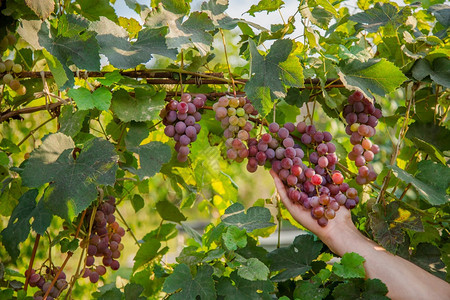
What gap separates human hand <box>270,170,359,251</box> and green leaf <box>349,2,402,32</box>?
1.56 ft

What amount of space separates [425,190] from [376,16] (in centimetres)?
47

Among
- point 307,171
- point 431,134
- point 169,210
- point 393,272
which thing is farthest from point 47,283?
point 431,134

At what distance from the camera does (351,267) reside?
1.00 m

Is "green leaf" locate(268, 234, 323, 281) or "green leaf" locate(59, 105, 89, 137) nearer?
"green leaf" locate(59, 105, 89, 137)

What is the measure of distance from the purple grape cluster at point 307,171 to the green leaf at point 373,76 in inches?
5.8

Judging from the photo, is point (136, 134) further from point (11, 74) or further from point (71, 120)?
point (11, 74)

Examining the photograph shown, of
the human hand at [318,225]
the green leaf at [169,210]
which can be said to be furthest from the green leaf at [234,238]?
the green leaf at [169,210]

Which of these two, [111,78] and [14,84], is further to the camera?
[14,84]

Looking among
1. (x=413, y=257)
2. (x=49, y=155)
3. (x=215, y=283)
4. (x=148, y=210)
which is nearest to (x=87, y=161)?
(x=49, y=155)

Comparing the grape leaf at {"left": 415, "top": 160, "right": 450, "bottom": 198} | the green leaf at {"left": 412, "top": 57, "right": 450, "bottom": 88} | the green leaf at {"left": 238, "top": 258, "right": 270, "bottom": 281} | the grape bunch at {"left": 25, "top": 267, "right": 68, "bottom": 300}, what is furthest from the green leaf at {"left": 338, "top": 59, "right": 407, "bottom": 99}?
the grape bunch at {"left": 25, "top": 267, "right": 68, "bottom": 300}

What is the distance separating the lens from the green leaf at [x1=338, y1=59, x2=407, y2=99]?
106 cm

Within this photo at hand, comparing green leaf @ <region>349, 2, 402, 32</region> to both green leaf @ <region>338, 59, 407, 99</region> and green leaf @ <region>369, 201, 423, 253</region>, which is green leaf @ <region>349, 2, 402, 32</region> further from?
green leaf @ <region>369, 201, 423, 253</region>

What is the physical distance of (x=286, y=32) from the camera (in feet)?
4.01

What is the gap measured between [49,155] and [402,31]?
2.97 feet
